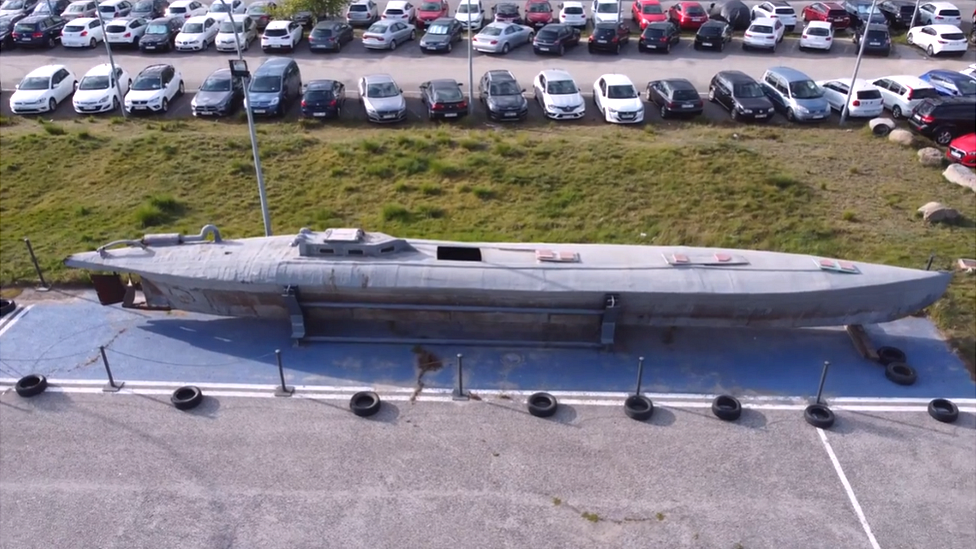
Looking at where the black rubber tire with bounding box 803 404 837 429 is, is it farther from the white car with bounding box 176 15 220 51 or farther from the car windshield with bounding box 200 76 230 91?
the white car with bounding box 176 15 220 51

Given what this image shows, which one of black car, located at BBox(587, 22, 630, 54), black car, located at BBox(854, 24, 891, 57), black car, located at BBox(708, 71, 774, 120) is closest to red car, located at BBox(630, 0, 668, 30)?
black car, located at BBox(587, 22, 630, 54)

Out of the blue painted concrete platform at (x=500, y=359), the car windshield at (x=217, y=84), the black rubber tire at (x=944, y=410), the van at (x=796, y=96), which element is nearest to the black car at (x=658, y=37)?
the van at (x=796, y=96)

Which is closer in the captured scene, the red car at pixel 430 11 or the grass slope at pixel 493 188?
the grass slope at pixel 493 188

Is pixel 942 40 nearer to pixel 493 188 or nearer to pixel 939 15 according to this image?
pixel 939 15

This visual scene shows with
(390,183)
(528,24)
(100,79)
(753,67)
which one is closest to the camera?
(390,183)

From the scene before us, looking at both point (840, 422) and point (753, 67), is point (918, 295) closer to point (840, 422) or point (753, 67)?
point (840, 422)

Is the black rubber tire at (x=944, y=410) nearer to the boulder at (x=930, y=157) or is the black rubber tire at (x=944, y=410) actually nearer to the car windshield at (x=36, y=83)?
the boulder at (x=930, y=157)

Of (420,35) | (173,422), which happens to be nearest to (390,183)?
(173,422)
